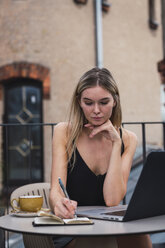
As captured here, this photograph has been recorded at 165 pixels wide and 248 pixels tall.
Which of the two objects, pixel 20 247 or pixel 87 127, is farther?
pixel 20 247

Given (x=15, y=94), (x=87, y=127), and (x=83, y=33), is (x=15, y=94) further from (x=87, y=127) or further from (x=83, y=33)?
(x=87, y=127)

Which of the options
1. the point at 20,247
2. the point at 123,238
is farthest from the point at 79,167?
the point at 20,247

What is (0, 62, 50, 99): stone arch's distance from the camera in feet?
26.9

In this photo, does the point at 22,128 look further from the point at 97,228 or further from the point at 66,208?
the point at 97,228

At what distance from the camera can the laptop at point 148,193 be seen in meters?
1.65

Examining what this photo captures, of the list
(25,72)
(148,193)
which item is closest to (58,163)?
(148,193)

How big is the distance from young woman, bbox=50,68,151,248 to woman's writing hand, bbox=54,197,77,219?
9.2 inches

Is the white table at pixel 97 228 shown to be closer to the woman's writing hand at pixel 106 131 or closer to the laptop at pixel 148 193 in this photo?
the laptop at pixel 148 193

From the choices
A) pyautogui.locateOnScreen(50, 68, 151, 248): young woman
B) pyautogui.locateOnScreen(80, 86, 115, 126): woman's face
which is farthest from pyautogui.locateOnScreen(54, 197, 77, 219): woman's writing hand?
pyautogui.locateOnScreen(80, 86, 115, 126): woman's face

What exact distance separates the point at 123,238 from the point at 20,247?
2776 mm

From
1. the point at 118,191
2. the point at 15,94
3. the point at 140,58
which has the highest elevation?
the point at 140,58

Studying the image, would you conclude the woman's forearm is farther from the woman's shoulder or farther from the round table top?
the round table top

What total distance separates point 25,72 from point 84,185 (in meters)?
6.15

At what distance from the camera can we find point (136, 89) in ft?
32.9
